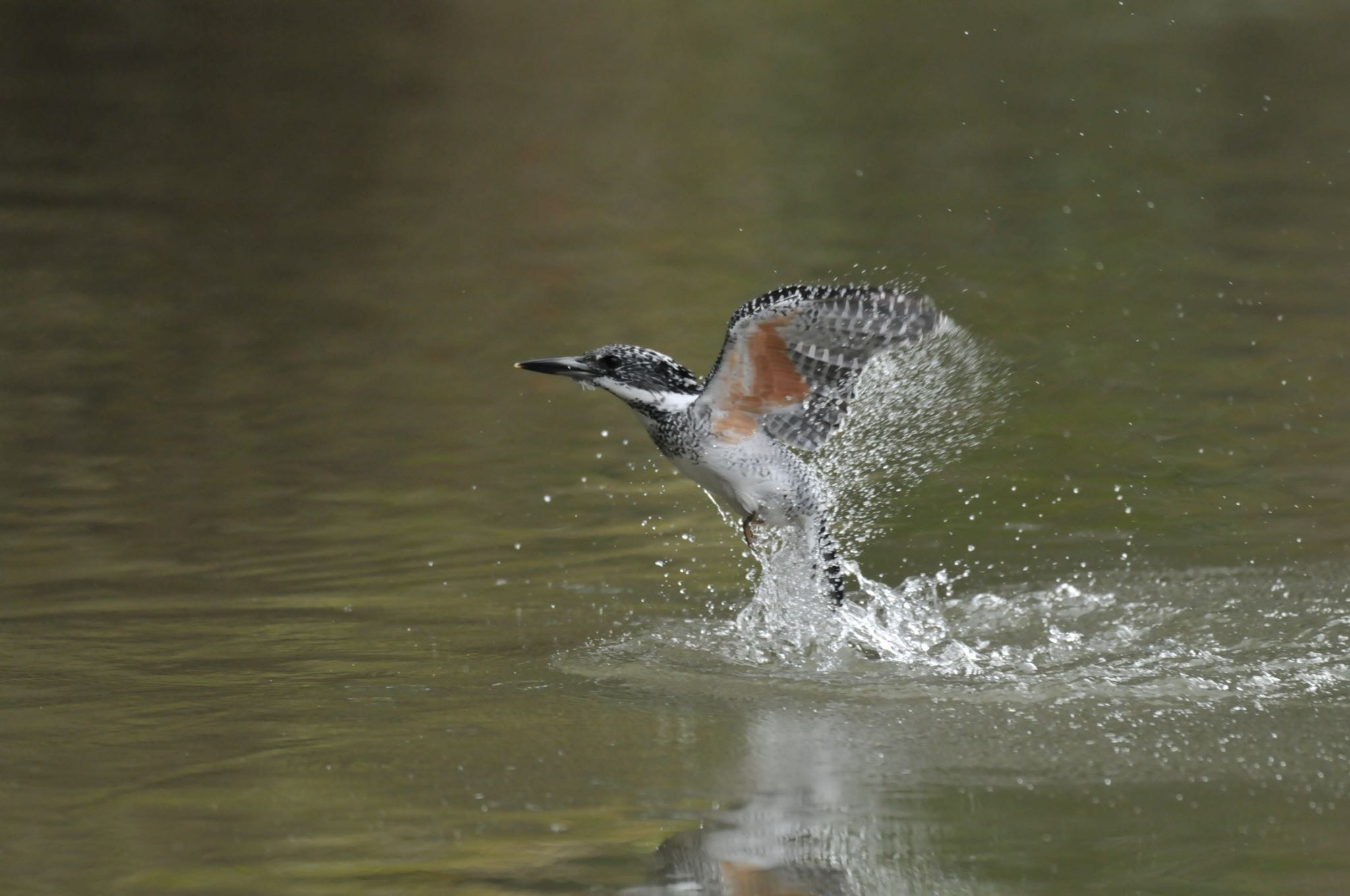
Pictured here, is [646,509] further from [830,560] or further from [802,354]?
[802,354]

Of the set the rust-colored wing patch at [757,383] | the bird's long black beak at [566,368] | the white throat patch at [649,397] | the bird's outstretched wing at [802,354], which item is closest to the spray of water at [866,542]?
the bird's outstretched wing at [802,354]

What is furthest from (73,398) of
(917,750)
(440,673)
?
(917,750)

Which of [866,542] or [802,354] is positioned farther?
[866,542]

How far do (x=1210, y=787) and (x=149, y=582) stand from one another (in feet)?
13.1

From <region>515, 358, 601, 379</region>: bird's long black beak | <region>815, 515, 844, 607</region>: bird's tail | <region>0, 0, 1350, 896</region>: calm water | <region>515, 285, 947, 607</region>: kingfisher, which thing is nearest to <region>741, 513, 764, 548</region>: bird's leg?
<region>515, 285, 947, 607</region>: kingfisher

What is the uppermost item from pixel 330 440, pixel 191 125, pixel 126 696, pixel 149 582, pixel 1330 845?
pixel 191 125

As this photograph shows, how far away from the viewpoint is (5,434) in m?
9.44

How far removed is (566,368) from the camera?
6.38m

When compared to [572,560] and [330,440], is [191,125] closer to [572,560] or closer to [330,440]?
[330,440]

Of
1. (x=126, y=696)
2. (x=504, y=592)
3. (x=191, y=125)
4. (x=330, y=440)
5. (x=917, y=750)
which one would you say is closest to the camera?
(x=917, y=750)

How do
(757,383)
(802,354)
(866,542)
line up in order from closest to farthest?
(802,354) → (757,383) → (866,542)

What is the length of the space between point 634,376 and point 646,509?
176 cm

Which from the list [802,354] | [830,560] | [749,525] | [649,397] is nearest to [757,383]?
[802,354]

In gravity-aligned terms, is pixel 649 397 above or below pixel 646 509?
above
